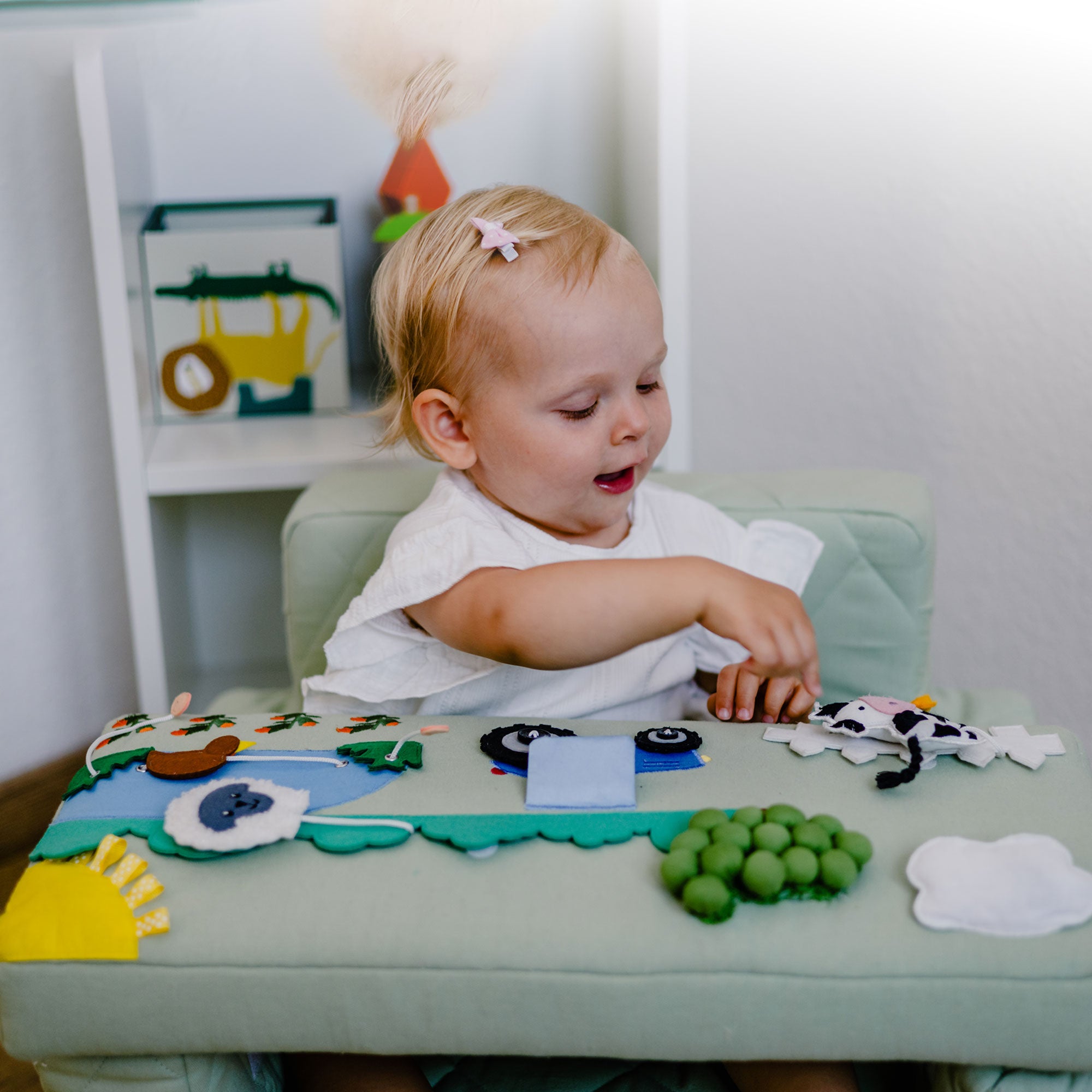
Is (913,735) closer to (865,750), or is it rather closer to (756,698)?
(865,750)

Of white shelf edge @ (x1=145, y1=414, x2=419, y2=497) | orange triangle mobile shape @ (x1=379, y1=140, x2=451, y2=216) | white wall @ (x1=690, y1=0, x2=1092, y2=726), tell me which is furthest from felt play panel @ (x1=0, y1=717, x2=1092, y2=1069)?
orange triangle mobile shape @ (x1=379, y1=140, x2=451, y2=216)

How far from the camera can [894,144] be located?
3.63ft

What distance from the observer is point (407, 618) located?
757 millimetres

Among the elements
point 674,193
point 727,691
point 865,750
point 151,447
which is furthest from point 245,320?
point 865,750

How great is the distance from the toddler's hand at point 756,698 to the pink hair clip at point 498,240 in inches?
11.8

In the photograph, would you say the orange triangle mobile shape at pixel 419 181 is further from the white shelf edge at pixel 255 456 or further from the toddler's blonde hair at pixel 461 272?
the toddler's blonde hair at pixel 461 272

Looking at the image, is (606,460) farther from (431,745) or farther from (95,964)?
(95,964)

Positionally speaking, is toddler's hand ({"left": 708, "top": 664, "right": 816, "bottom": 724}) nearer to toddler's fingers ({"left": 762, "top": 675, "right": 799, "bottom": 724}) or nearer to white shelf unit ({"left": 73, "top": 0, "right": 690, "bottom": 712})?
toddler's fingers ({"left": 762, "top": 675, "right": 799, "bottom": 724})

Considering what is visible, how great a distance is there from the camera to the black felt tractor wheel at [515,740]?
1.87 feet

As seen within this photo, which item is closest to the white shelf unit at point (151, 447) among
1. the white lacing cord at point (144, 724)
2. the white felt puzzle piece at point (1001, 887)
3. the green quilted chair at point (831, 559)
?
the green quilted chair at point (831, 559)

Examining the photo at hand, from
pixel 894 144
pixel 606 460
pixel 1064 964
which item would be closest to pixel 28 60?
pixel 606 460

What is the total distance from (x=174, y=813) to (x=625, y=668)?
1.14 ft

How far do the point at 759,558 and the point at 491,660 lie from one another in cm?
23

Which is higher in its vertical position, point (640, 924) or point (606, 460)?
point (606, 460)
